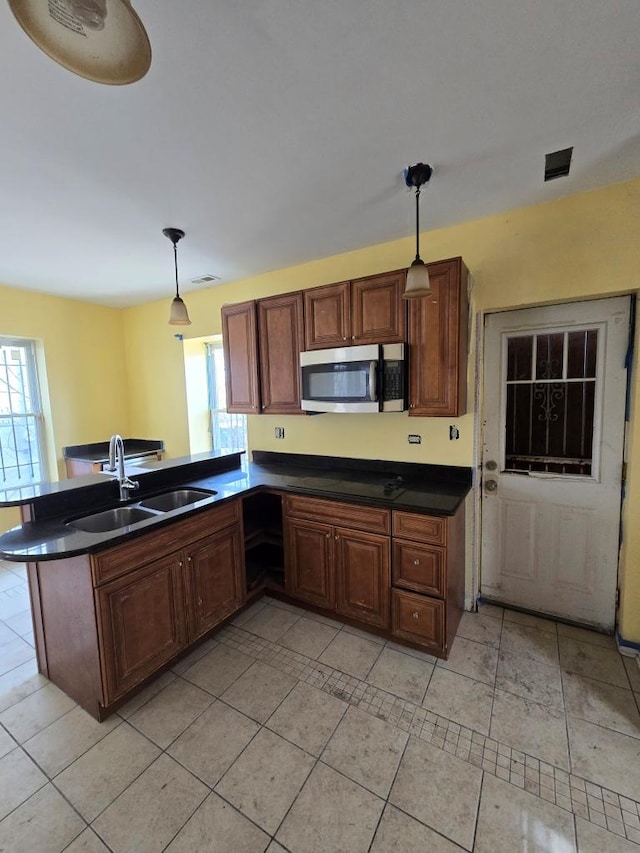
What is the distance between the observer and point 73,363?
407 centimetres

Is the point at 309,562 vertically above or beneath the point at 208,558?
beneath

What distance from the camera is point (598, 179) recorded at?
6.40 feet

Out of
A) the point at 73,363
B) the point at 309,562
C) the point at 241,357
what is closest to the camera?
the point at 309,562

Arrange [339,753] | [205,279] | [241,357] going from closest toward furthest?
[339,753] → [241,357] → [205,279]

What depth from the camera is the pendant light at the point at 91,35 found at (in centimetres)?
59

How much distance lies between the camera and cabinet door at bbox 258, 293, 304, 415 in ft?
9.07

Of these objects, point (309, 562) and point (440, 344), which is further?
point (309, 562)

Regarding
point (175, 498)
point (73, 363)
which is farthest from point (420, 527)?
point (73, 363)

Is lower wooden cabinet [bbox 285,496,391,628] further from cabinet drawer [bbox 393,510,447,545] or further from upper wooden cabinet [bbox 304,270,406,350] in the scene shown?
upper wooden cabinet [bbox 304,270,406,350]

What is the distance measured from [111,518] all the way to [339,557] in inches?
58.1

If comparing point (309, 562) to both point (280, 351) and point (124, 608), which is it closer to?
point (124, 608)

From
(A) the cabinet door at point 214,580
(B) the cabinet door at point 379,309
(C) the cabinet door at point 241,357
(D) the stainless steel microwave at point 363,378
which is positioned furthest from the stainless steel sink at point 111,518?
(B) the cabinet door at point 379,309

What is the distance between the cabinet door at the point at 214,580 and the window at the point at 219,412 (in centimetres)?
172

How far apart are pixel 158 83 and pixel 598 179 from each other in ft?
7.07
